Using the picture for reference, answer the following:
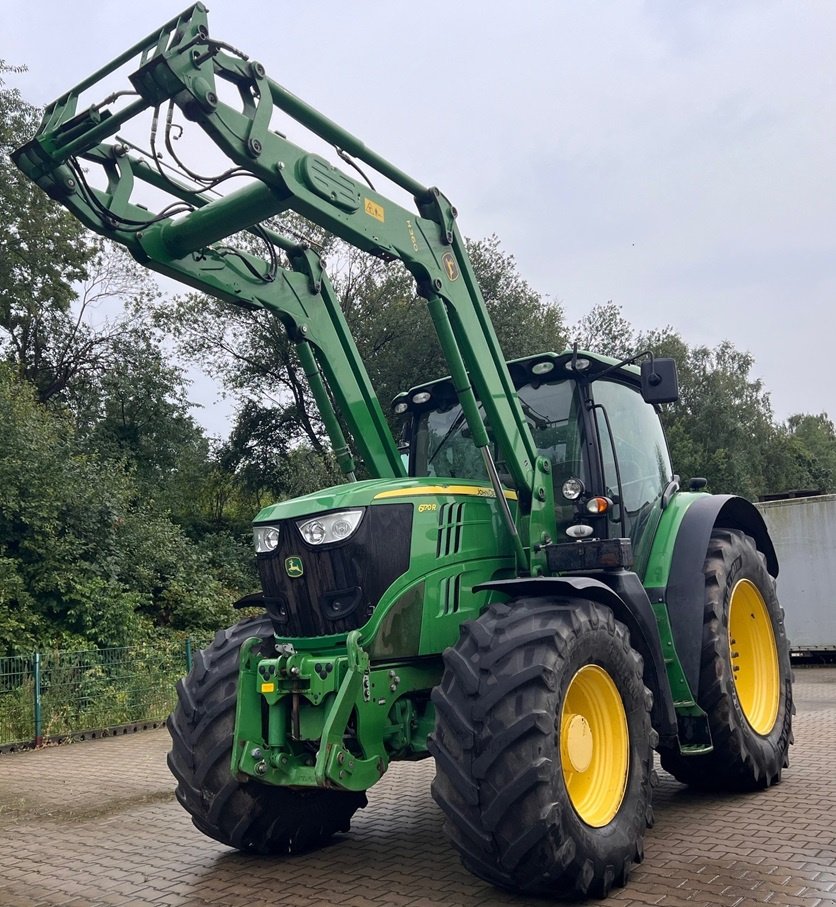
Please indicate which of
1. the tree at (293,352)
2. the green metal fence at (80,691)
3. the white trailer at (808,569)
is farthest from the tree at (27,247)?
the white trailer at (808,569)

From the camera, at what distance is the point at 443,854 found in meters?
5.12

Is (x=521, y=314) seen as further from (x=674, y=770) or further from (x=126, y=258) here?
(x=674, y=770)

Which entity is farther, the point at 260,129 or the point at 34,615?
the point at 34,615

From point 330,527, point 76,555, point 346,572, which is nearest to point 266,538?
point 330,527

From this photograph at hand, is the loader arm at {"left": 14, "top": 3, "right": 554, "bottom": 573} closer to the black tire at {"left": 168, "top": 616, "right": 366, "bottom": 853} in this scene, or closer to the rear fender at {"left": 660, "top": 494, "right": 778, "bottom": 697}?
the rear fender at {"left": 660, "top": 494, "right": 778, "bottom": 697}

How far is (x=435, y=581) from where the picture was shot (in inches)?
195

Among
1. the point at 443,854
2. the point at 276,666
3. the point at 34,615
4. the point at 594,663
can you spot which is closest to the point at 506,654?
the point at 594,663

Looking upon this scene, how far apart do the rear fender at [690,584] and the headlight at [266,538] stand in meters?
2.46

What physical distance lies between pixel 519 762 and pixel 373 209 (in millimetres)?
2876

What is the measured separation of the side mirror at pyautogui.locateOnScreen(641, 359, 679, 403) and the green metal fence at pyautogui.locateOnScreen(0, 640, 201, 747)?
877 centimetres

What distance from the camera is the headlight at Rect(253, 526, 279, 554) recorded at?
506 centimetres

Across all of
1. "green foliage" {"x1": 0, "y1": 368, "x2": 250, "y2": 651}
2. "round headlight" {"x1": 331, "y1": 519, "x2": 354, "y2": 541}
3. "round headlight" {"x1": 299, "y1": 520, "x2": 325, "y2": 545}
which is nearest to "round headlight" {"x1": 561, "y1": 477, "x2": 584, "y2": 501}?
"round headlight" {"x1": 331, "y1": 519, "x2": 354, "y2": 541}

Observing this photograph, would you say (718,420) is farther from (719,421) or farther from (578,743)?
(578,743)

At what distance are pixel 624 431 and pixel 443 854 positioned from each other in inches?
115
